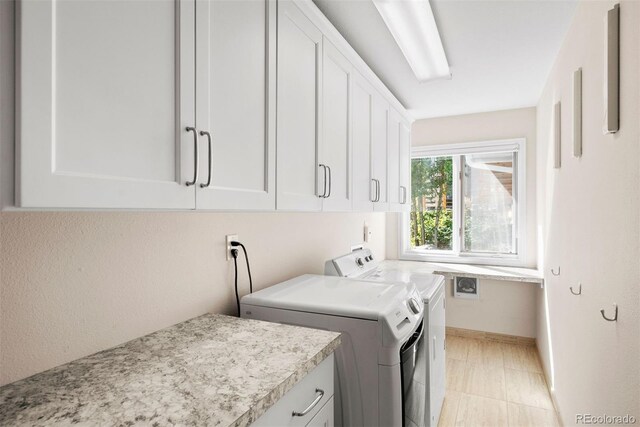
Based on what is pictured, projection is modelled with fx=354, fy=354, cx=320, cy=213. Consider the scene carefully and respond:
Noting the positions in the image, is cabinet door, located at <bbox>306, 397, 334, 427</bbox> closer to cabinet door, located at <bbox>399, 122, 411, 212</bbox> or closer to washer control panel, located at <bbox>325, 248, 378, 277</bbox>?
washer control panel, located at <bbox>325, 248, 378, 277</bbox>

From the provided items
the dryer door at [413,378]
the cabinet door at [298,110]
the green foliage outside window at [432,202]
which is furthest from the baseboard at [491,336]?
the cabinet door at [298,110]

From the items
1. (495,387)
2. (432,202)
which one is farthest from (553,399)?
(432,202)

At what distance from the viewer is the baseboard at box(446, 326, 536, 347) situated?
347 cm

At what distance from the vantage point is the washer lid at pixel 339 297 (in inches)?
52.9

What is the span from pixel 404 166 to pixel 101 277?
8.54 ft

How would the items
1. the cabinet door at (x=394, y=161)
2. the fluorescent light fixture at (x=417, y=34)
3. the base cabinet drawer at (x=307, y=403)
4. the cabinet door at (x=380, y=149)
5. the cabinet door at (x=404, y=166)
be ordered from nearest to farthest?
the base cabinet drawer at (x=307, y=403), the fluorescent light fixture at (x=417, y=34), the cabinet door at (x=380, y=149), the cabinet door at (x=394, y=161), the cabinet door at (x=404, y=166)

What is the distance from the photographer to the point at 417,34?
75.4 inches

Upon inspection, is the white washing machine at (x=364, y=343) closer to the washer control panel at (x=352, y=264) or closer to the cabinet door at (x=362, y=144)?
the washer control panel at (x=352, y=264)

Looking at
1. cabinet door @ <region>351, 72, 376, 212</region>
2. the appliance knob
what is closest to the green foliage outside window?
cabinet door @ <region>351, 72, 376, 212</region>

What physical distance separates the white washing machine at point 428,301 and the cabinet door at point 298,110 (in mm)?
687

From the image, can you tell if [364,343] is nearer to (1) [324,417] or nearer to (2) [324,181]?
(1) [324,417]

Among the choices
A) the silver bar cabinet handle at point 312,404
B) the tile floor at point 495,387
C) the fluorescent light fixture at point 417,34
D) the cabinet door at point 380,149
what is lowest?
the tile floor at point 495,387

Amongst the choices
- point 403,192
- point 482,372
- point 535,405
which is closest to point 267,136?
point 403,192

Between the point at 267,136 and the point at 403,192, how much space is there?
2109 millimetres
